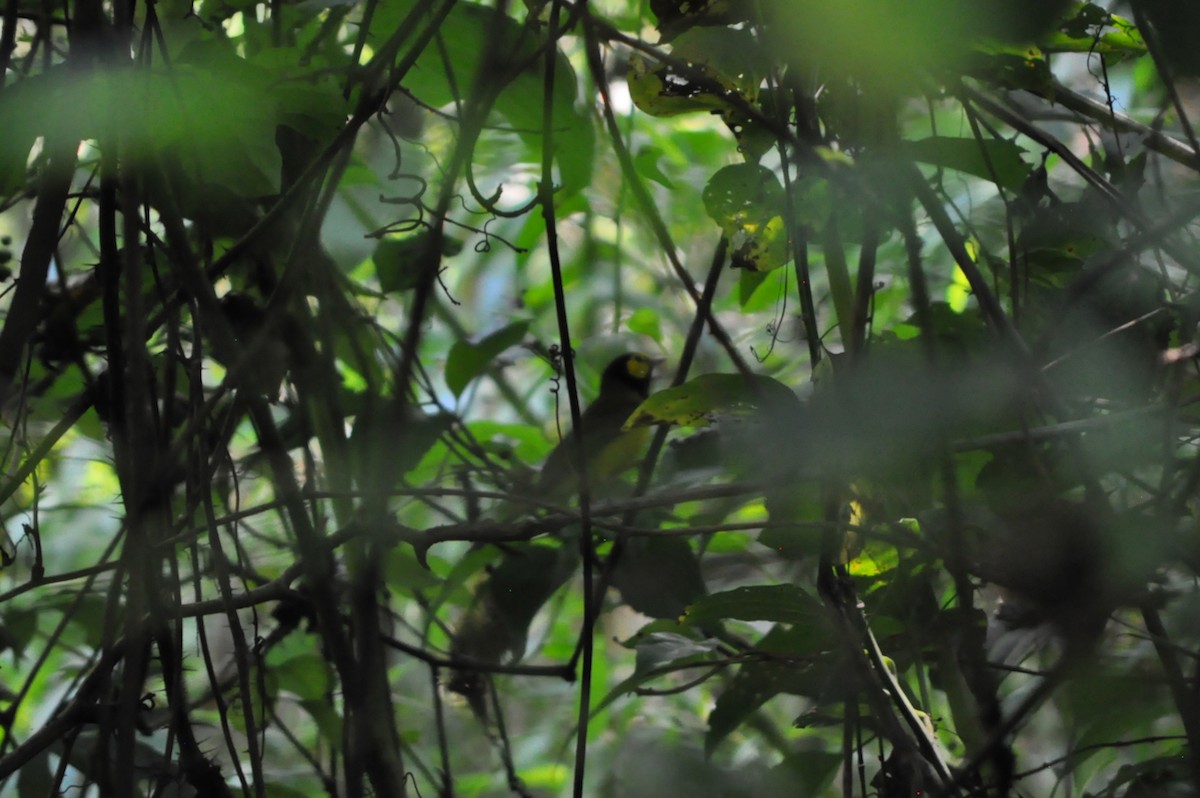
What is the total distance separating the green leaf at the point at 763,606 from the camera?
85 centimetres

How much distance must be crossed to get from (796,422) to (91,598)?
0.85 m

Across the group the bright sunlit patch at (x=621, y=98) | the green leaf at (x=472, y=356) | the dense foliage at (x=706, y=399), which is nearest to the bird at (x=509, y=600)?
the dense foliage at (x=706, y=399)

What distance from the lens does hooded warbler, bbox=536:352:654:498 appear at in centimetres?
161

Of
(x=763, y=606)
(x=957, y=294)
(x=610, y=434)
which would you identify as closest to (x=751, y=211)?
(x=763, y=606)

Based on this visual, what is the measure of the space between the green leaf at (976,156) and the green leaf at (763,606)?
14.1 inches

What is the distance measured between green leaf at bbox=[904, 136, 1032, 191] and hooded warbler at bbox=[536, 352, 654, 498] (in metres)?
0.59

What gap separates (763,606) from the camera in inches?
33.9

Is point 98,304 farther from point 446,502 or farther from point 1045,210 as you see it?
point 1045,210

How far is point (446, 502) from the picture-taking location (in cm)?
172

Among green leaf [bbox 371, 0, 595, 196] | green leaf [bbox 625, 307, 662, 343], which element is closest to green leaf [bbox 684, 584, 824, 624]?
green leaf [bbox 371, 0, 595, 196]

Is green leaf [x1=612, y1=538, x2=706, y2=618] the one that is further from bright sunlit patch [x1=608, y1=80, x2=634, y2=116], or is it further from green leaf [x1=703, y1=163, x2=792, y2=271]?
bright sunlit patch [x1=608, y1=80, x2=634, y2=116]

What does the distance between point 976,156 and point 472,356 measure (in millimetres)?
703

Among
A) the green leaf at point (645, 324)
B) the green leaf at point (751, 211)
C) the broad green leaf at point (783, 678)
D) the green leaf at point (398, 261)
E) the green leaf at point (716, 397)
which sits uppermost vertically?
the green leaf at point (645, 324)

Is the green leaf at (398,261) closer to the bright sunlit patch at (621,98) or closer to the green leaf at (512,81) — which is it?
the green leaf at (512,81)
